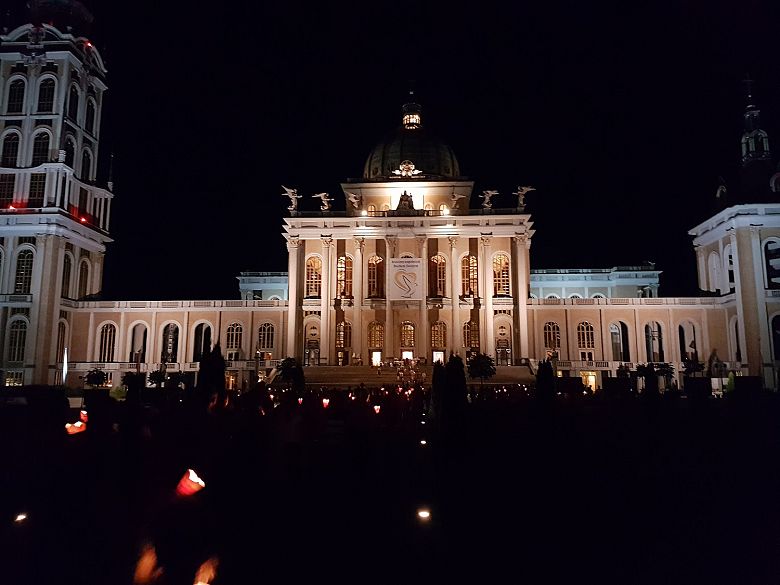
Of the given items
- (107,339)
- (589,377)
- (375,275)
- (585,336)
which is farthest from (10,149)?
(589,377)

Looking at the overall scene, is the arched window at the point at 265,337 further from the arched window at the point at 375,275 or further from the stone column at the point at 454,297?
the stone column at the point at 454,297

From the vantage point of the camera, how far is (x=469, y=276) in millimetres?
54625

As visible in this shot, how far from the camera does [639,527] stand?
8156mm

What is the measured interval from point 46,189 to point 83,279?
29.8ft

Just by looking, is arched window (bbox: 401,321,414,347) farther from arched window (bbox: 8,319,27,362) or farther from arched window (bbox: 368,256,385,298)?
arched window (bbox: 8,319,27,362)

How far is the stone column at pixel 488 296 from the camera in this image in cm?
5159

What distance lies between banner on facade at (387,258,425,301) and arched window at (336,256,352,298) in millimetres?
4934

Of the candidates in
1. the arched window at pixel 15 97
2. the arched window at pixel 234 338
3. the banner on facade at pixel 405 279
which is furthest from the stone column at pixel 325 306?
the arched window at pixel 15 97

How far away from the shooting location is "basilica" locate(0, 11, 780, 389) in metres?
49.3

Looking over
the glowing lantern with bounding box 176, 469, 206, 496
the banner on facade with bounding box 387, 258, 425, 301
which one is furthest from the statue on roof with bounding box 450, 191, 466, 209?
the glowing lantern with bounding box 176, 469, 206, 496

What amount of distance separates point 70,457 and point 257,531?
677 centimetres

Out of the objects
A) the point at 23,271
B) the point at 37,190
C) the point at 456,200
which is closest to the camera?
the point at 23,271

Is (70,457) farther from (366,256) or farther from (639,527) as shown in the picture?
(366,256)

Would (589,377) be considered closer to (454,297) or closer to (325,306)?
(454,297)
